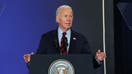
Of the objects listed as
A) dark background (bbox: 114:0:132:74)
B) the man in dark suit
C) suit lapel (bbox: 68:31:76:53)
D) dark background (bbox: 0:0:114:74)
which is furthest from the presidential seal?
dark background (bbox: 114:0:132:74)

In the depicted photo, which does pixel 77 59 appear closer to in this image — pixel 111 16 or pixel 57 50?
pixel 57 50

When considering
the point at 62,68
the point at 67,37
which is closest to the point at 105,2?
the point at 67,37

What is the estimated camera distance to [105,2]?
165 inches

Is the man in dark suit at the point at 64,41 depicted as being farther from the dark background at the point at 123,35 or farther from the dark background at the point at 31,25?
the dark background at the point at 123,35

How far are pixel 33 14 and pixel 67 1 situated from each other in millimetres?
391

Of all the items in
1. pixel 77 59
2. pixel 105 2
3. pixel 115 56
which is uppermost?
pixel 105 2

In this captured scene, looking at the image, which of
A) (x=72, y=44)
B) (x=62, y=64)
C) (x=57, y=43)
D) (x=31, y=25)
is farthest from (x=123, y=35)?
(x=62, y=64)

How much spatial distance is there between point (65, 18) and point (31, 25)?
1.31m

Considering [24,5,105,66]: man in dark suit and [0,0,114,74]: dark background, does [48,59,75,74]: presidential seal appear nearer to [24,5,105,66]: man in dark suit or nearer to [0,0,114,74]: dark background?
[24,5,105,66]: man in dark suit

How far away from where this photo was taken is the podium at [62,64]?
8.39 ft

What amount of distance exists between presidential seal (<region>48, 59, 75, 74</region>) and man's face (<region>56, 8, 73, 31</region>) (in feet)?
1.26

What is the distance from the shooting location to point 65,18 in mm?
2873

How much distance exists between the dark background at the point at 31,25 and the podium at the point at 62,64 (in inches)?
59.6

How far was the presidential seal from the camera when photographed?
255 centimetres
